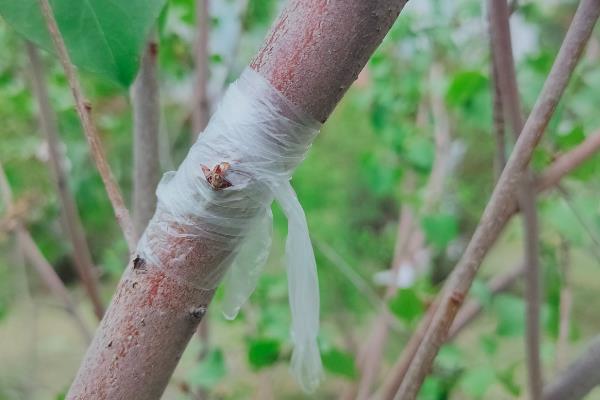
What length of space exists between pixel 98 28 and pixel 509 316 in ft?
1.66

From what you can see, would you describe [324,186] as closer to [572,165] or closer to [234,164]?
[572,165]

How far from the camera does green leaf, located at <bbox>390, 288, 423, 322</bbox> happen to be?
63 cm

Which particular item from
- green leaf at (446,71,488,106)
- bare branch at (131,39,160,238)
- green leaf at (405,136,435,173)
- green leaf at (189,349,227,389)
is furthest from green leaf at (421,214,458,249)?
bare branch at (131,39,160,238)

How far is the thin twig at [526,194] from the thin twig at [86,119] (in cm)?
20

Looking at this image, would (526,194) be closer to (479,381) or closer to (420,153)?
(479,381)

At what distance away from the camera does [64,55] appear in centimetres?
27

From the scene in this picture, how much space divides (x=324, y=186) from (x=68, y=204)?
0.89m

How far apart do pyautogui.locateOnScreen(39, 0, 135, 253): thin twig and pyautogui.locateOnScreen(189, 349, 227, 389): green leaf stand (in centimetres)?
32

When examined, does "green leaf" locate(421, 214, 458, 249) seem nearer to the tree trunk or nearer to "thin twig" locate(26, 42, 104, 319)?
"thin twig" locate(26, 42, 104, 319)

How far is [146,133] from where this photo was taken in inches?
16.8

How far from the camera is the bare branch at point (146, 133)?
16.0 inches

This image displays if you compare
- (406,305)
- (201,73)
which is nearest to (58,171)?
(201,73)

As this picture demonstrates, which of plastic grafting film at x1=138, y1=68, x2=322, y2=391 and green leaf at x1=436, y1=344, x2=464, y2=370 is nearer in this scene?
plastic grafting film at x1=138, y1=68, x2=322, y2=391

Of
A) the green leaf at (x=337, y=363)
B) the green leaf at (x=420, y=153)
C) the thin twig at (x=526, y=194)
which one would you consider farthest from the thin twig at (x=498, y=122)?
the green leaf at (x=420, y=153)
